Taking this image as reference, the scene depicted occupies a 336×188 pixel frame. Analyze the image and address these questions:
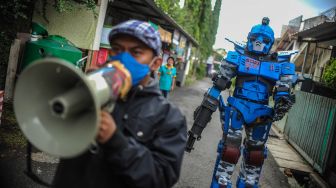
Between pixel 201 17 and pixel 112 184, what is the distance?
33900 mm

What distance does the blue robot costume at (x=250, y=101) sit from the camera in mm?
4748

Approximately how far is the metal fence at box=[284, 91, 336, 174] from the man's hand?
6.26 m

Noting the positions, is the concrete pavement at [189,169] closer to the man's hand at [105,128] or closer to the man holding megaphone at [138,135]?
the man holding megaphone at [138,135]

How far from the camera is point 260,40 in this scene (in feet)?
15.9

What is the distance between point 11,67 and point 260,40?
4.66 meters

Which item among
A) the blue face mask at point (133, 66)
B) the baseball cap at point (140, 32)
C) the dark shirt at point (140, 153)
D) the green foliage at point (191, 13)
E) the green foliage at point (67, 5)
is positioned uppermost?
the green foliage at point (191, 13)

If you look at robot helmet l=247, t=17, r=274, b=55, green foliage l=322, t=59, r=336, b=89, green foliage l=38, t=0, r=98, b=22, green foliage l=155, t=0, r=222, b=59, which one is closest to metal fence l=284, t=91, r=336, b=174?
green foliage l=322, t=59, r=336, b=89

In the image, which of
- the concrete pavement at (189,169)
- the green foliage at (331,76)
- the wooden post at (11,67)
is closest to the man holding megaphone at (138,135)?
the concrete pavement at (189,169)

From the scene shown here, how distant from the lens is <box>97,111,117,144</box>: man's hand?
136cm

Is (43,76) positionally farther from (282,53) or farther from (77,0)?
(77,0)

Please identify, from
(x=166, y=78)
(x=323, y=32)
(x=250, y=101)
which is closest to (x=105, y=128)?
(x=250, y=101)

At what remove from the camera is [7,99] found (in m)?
6.77

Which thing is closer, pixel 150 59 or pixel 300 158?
pixel 150 59

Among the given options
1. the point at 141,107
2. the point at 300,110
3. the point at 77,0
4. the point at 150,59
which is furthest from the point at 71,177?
the point at 300,110
